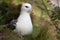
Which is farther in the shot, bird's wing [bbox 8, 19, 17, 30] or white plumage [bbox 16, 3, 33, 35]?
bird's wing [bbox 8, 19, 17, 30]

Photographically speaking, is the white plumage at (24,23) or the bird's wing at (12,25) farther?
the bird's wing at (12,25)

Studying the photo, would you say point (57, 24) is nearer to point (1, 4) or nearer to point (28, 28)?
point (28, 28)

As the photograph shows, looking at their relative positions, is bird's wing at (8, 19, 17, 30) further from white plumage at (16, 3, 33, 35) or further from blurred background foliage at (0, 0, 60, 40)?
white plumage at (16, 3, 33, 35)

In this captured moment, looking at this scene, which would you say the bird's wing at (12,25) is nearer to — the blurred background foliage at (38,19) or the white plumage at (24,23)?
the blurred background foliage at (38,19)

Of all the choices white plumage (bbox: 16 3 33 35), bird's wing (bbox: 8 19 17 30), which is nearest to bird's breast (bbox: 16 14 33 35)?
white plumage (bbox: 16 3 33 35)

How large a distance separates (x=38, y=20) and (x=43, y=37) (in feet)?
1.32

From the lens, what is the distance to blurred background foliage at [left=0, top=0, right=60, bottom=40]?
1.85 metres

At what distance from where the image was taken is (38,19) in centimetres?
222

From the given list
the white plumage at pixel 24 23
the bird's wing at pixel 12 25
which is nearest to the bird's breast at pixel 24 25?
the white plumage at pixel 24 23

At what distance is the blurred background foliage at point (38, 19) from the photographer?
1849mm

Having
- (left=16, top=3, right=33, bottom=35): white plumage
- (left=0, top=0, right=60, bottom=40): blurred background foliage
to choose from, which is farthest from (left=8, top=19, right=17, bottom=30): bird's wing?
(left=16, top=3, right=33, bottom=35): white plumage

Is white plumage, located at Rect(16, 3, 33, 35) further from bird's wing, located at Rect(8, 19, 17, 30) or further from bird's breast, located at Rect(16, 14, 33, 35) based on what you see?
bird's wing, located at Rect(8, 19, 17, 30)

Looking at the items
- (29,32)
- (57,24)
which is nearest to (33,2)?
(57,24)

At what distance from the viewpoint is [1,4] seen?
2.38m
